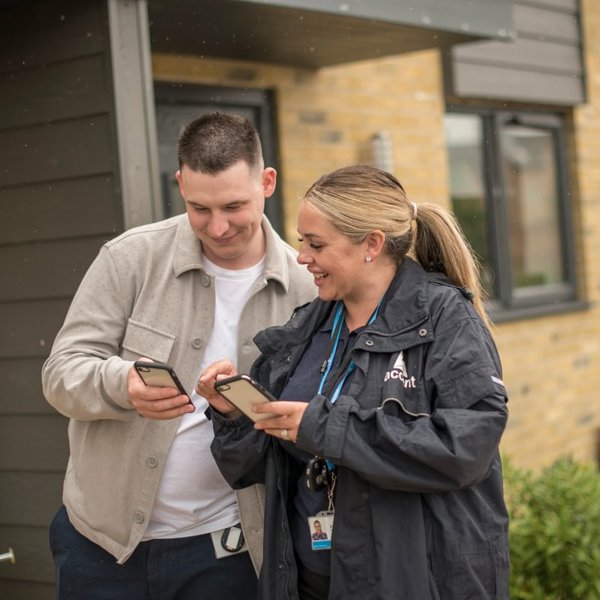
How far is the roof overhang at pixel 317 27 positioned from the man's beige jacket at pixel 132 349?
5.04 feet

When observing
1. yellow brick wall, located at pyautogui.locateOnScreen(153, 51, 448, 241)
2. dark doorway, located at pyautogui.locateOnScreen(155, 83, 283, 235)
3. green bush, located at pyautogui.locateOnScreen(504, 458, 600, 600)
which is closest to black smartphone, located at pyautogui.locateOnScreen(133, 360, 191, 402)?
green bush, located at pyautogui.locateOnScreen(504, 458, 600, 600)

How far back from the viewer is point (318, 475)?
8.65 ft

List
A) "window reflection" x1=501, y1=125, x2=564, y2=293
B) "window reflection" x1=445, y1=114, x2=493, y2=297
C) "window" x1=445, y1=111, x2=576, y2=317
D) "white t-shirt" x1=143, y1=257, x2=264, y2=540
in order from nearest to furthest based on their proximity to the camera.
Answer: "white t-shirt" x1=143, y1=257, x2=264, y2=540 < "window reflection" x1=445, y1=114, x2=493, y2=297 < "window" x1=445, y1=111, x2=576, y2=317 < "window reflection" x1=501, y1=125, x2=564, y2=293

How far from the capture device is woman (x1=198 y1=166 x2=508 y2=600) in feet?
7.98

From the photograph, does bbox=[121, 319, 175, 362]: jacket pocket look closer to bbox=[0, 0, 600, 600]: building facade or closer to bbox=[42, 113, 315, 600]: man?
bbox=[42, 113, 315, 600]: man

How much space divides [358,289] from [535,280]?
6082mm

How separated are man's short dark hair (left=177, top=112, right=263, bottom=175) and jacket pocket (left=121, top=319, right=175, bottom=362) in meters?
0.47

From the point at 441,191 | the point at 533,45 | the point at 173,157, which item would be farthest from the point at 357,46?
the point at 533,45

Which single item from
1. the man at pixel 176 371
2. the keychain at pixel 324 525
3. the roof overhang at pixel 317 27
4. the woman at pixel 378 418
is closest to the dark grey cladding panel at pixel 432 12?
the roof overhang at pixel 317 27

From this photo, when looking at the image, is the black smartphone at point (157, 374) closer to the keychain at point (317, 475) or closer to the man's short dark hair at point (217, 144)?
the keychain at point (317, 475)

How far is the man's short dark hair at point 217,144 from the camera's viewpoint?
2.81m

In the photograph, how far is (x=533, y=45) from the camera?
314 inches

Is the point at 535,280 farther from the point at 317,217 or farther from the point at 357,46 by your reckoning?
the point at 317,217

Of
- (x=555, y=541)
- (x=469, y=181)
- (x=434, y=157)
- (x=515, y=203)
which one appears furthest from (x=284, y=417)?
(x=515, y=203)
